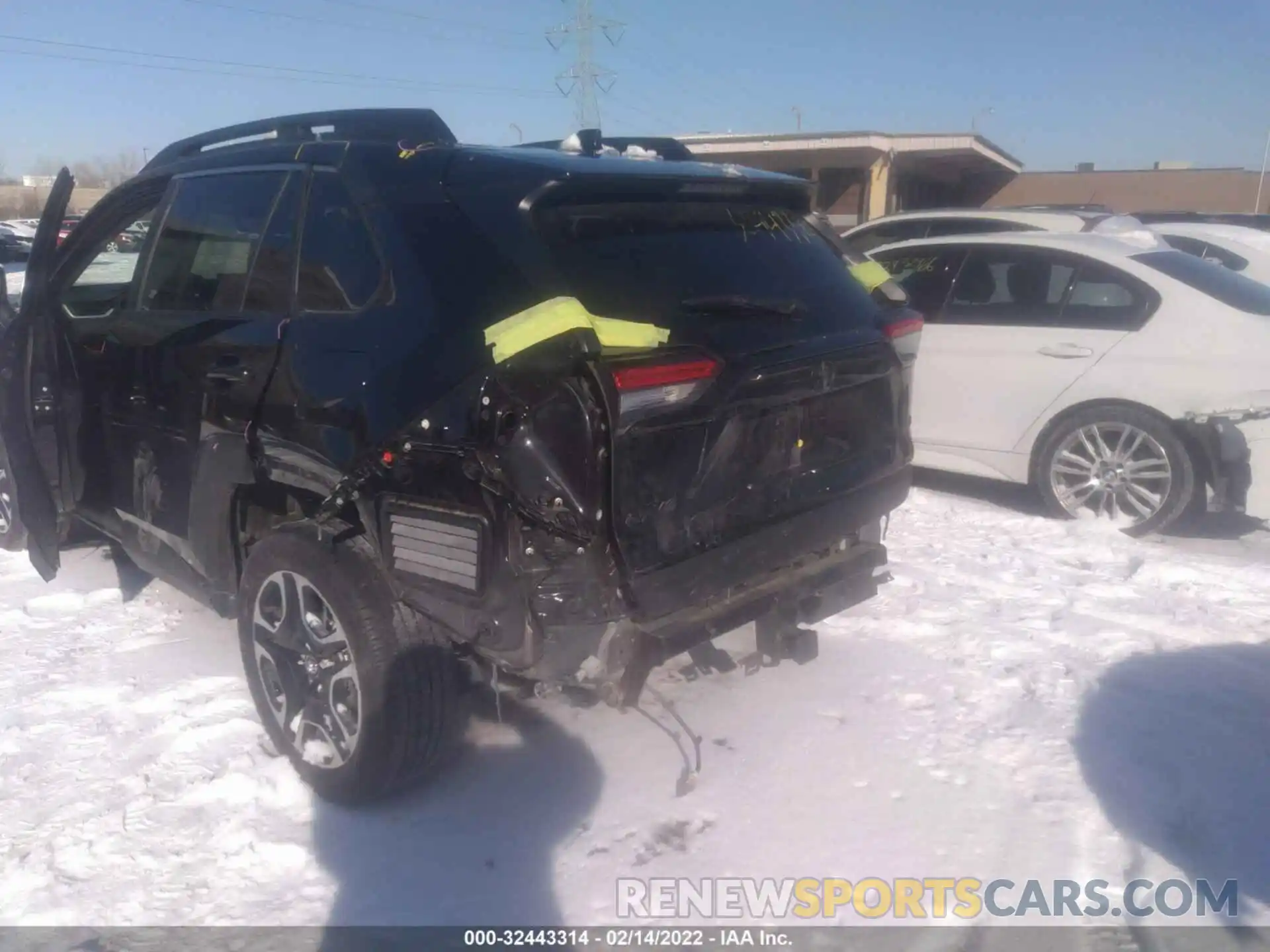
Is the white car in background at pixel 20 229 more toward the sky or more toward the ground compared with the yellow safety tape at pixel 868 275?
more toward the ground

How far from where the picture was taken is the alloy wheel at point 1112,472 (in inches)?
219

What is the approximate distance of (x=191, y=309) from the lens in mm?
3652

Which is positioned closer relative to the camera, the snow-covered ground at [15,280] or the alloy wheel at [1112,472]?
the alloy wheel at [1112,472]

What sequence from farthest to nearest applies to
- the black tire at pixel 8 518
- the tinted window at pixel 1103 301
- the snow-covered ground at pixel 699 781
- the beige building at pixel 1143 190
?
the beige building at pixel 1143 190
the tinted window at pixel 1103 301
the black tire at pixel 8 518
the snow-covered ground at pixel 699 781

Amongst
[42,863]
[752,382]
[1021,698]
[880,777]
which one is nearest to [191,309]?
[42,863]

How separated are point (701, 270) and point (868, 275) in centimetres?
99

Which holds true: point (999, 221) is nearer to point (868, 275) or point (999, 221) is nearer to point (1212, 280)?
point (1212, 280)

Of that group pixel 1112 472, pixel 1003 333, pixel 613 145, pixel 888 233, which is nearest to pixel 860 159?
pixel 888 233

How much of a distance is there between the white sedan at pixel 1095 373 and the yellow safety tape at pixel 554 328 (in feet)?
13.2

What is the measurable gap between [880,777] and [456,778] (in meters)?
1.42

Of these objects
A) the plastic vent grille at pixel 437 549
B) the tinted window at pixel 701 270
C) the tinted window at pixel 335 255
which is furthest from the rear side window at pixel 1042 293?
the plastic vent grille at pixel 437 549

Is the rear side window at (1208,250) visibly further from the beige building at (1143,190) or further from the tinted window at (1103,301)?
the beige building at (1143,190)

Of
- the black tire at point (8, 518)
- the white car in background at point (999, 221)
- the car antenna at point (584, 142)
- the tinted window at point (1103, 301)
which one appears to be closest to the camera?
the car antenna at point (584, 142)

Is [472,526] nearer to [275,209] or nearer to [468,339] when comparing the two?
[468,339]
